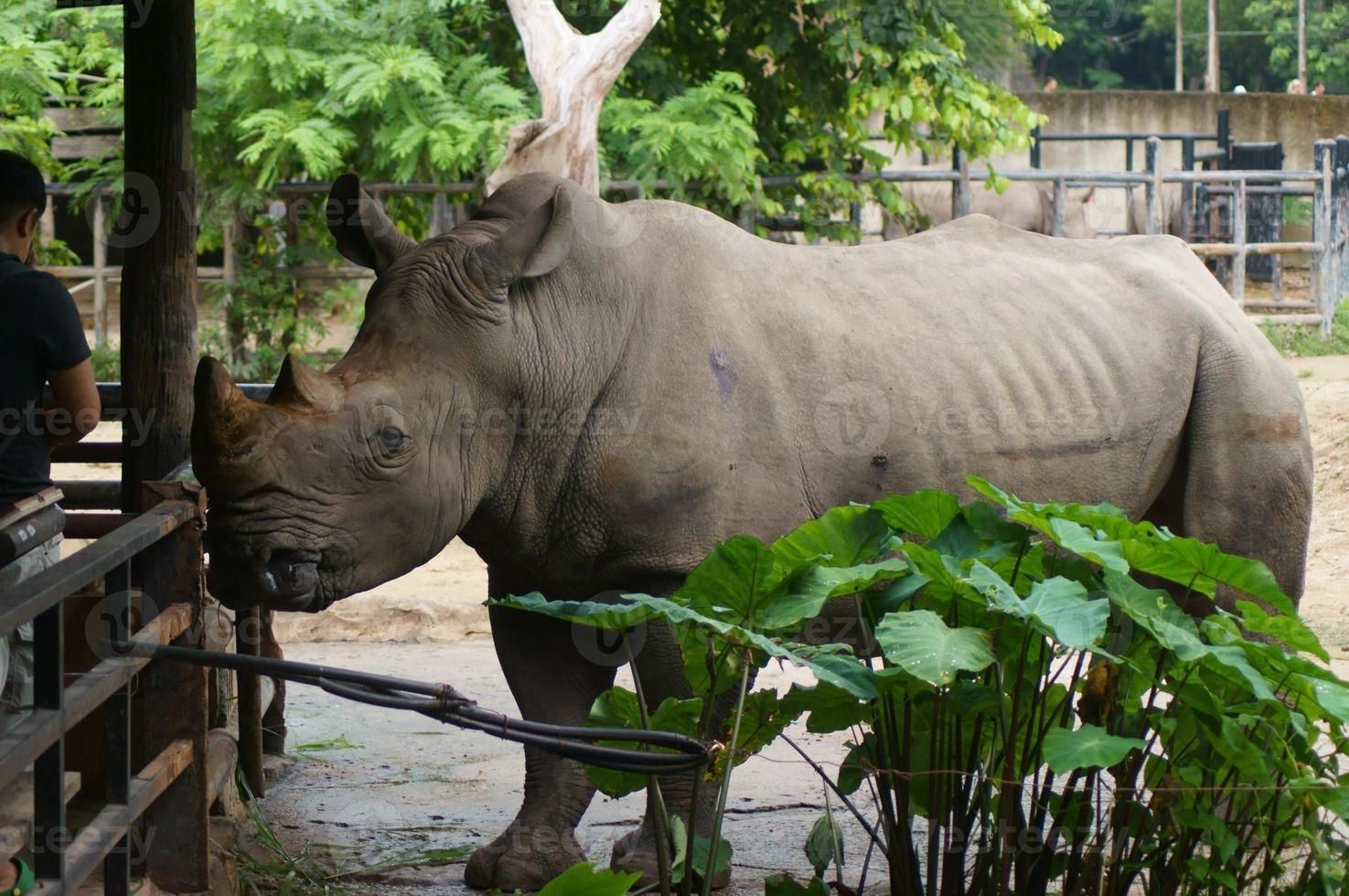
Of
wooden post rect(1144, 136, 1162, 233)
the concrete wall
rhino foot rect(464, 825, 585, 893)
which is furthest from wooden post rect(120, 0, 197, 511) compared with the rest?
the concrete wall

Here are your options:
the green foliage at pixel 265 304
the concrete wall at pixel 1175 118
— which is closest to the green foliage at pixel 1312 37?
the concrete wall at pixel 1175 118

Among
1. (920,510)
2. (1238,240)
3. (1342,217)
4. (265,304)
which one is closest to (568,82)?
(265,304)

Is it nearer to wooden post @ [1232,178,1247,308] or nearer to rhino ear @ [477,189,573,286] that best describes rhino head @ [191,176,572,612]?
rhino ear @ [477,189,573,286]

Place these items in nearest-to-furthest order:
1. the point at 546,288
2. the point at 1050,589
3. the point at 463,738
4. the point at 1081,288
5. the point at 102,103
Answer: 1. the point at 1050,589
2. the point at 546,288
3. the point at 1081,288
4. the point at 463,738
5. the point at 102,103

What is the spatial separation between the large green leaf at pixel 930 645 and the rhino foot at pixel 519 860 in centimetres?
164

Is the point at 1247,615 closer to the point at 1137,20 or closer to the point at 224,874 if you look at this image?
the point at 224,874

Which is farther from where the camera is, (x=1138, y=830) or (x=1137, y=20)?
(x=1137, y=20)

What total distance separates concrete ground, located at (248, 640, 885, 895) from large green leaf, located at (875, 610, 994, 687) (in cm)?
131

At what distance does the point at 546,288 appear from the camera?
14.3 feet

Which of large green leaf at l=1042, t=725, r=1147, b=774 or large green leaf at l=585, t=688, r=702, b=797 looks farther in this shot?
large green leaf at l=585, t=688, r=702, b=797

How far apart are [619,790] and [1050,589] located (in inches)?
41.7

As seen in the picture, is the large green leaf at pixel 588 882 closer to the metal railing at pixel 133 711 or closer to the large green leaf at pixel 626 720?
the large green leaf at pixel 626 720

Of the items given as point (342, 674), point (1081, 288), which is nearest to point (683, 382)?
point (1081, 288)

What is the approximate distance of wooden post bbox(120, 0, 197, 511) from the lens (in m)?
4.73
